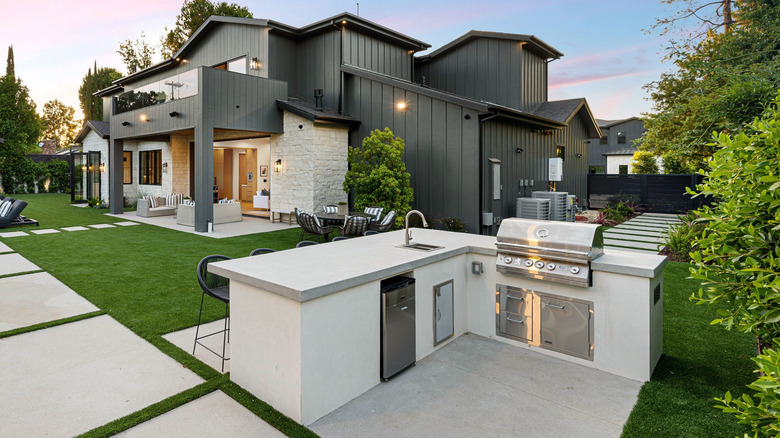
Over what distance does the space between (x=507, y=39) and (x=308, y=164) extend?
8294mm

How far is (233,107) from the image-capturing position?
39.7ft

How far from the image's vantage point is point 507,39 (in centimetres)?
1417

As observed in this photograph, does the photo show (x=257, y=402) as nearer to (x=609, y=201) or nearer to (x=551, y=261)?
(x=551, y=261)

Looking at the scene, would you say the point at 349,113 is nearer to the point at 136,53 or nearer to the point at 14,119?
the point at 14,119

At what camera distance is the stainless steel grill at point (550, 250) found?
3424mm

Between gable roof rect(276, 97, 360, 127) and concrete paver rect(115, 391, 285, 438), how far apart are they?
9.72 metres

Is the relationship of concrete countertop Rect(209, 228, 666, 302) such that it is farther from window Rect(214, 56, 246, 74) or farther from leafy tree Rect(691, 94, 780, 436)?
window Rect(214, 56, 246, 74)

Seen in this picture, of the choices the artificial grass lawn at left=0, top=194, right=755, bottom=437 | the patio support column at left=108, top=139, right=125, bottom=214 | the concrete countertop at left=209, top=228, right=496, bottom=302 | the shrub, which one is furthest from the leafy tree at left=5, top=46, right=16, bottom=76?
the shrub

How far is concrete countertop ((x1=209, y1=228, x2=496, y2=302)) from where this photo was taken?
2807mm

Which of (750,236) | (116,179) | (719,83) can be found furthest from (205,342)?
(116,179)

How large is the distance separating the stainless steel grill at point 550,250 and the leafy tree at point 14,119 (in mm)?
27843

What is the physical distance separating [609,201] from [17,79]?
119ft

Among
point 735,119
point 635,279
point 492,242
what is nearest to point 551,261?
point 635,279

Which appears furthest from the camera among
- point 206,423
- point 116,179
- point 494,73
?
point 116,179
